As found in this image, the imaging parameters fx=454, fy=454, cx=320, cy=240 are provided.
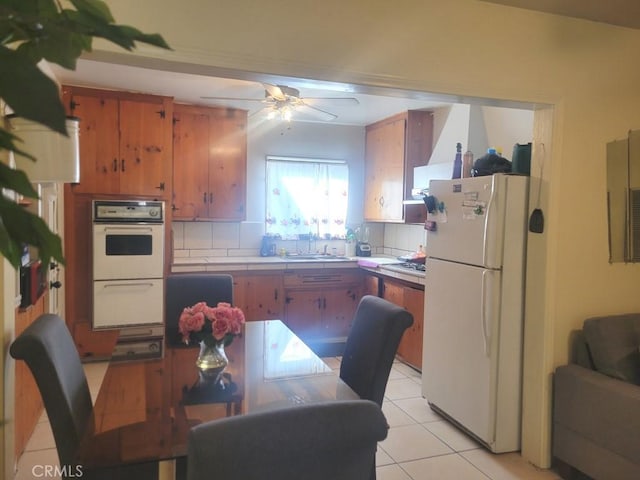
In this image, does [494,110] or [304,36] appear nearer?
[304,36]

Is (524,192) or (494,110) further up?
(494,110)

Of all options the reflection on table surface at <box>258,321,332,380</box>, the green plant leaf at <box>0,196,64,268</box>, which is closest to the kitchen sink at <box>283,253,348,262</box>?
the reflection on table surface at <box>258,321,332,380</box>

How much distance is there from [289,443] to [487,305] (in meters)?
2.07

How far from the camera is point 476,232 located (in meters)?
2.77

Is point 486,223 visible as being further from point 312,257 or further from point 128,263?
point 128,263

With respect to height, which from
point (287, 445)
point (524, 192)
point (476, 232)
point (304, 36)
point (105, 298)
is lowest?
A: point (105, 298)

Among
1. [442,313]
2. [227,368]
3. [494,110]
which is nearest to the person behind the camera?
[227,368]

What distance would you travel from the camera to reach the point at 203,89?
3.91m

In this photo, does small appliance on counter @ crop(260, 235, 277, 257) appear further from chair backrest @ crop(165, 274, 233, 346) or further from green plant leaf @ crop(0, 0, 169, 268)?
green plant leaf @ crop(0, 0, 169, 268)

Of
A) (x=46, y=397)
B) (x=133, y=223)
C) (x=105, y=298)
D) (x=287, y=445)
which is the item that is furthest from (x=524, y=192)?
(x=105, y=298)

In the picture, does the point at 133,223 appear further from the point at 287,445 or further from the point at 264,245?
the point at 287,445

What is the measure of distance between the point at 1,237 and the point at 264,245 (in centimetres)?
460

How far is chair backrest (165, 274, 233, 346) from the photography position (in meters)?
2.80

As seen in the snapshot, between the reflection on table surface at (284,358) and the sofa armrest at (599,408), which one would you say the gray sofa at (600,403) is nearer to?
the sofa armrest at (599,408)
